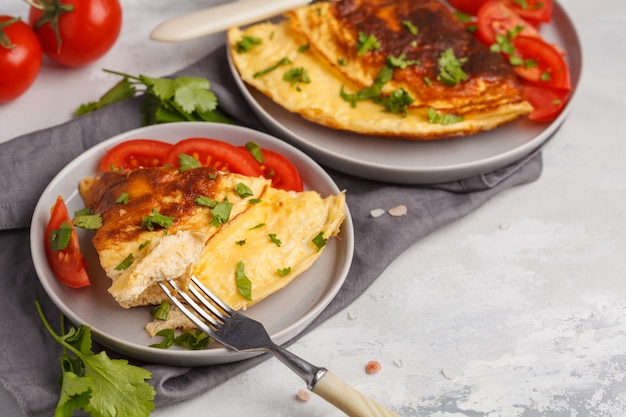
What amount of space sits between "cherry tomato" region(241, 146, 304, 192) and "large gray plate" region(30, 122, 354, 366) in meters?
0.12

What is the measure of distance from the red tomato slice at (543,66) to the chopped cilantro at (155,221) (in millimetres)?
2850

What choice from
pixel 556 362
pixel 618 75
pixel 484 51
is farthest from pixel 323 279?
pixel 618 75

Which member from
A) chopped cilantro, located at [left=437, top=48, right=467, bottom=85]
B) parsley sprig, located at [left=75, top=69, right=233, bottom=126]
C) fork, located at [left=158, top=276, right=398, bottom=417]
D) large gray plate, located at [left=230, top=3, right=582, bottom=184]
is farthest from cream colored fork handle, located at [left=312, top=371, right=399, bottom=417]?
chopped cilantro, located at [left=437, top=48, right=467, bottom=85]

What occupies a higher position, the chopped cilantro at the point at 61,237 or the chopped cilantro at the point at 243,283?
the chopped cilantro at the point at 61,237

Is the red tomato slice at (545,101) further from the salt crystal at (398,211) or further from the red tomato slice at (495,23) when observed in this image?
the salt crystal at (398,211)

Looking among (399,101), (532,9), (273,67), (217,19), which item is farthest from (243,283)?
(532,9)

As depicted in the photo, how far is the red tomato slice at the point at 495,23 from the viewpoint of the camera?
19.0 ft

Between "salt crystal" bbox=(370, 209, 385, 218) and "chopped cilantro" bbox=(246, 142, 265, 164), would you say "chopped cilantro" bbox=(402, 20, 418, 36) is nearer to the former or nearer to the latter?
"salt crystal" bbox=(370, 209, 385, 218)

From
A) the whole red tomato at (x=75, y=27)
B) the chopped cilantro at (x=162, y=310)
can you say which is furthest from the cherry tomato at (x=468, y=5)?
the chopped cilantro at (x=162, y=310)

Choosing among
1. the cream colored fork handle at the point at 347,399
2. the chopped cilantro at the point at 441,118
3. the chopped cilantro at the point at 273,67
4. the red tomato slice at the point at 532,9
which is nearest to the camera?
the cream colored fork handle at the point at 347,399

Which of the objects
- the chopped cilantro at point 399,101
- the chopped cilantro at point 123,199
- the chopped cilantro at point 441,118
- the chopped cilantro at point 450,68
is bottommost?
the chopped cilantro at point 441,118

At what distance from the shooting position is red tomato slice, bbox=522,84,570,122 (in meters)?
5.38

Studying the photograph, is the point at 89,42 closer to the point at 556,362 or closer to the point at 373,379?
the point at 373,379

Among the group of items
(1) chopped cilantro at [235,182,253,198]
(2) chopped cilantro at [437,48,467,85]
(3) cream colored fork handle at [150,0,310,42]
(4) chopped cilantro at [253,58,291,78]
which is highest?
(3) cream colored fork handle at [150,0,310,42]
